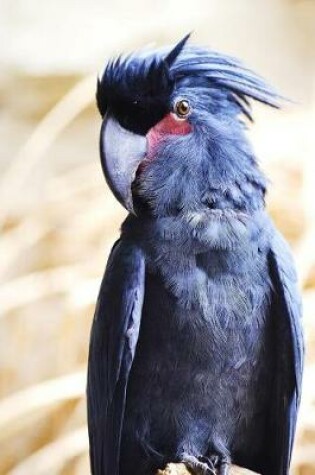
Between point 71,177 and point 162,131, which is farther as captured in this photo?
point 71,177

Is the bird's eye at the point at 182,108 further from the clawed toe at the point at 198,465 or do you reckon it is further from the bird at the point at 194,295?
the clawed toe at the point at 198,465

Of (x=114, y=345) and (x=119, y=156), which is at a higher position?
(x=119, y=156)

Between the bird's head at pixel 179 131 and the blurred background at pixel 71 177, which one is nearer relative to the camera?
the bird's head at pixel 179 131

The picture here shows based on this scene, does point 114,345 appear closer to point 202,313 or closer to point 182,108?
point 202,313

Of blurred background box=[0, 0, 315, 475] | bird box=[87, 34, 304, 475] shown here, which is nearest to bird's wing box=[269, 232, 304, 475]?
bird box=[87, 34, 304, 475]

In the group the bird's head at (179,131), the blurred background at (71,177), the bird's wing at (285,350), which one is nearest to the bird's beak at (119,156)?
the bird's head at (179,131)

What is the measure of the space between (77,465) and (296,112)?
72cm

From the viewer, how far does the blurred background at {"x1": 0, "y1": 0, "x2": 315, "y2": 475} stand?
1389mm

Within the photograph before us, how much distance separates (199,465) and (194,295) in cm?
16

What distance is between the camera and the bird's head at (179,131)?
0.77 m

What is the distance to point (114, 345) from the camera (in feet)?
2.67

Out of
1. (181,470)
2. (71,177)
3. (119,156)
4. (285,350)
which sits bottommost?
(181,470)

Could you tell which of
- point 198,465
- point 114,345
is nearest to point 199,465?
point 198,465

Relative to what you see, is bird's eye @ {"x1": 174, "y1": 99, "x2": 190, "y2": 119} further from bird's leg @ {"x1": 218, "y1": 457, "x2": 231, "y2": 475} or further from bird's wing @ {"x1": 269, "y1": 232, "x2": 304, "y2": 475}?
bird's leg @ {"x1": 218, "y1": 457, "x2": 231, "y2": 475}
